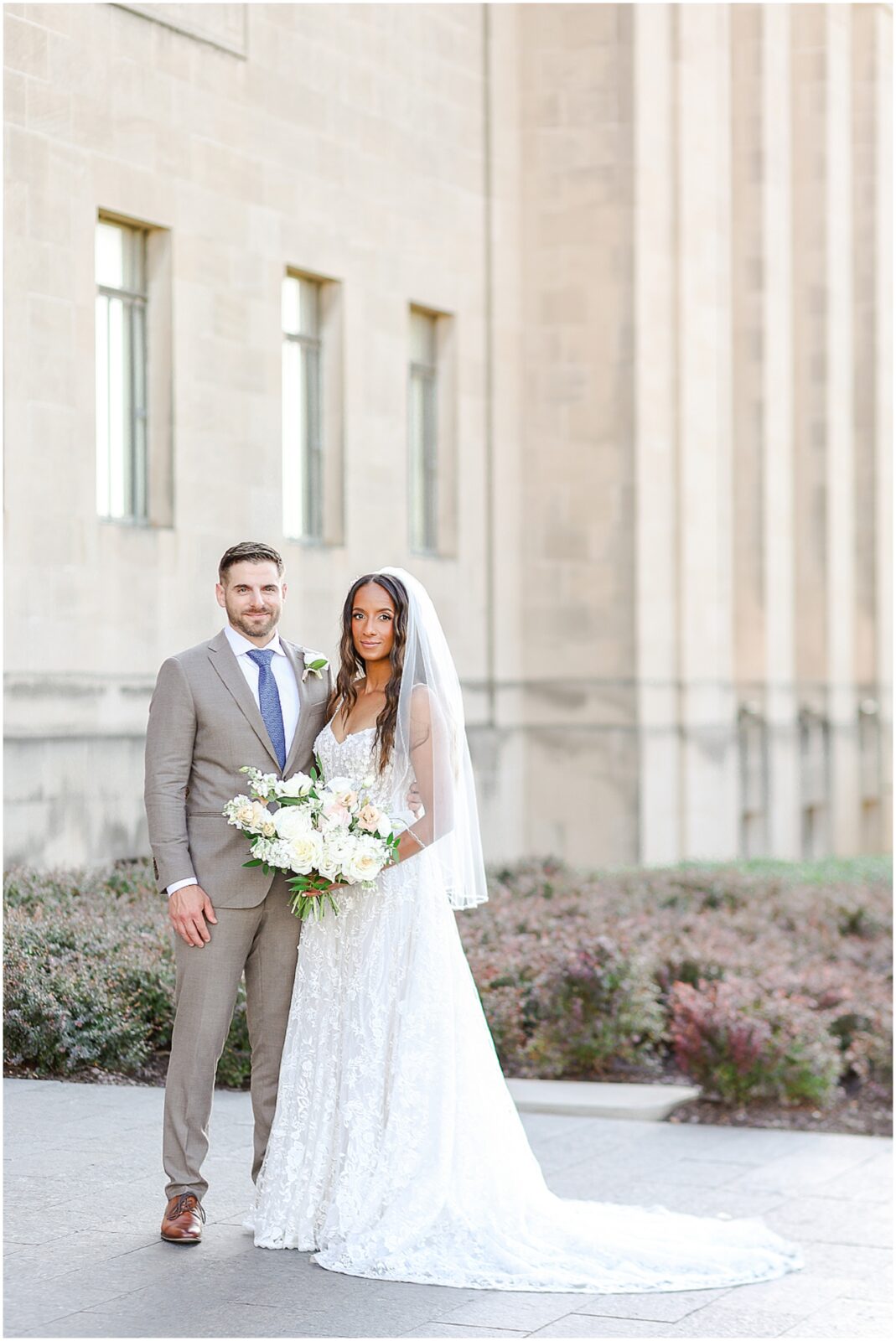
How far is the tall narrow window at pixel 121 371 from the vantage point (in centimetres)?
1526

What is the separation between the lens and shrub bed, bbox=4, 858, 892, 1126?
905cm

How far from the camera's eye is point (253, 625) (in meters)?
6.29

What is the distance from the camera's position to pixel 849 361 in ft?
98.5

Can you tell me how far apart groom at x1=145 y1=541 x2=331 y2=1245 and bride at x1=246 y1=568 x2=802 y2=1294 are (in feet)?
0.43

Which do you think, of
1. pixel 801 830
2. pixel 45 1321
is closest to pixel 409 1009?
pixel 45 1321

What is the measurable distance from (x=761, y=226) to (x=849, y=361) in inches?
178

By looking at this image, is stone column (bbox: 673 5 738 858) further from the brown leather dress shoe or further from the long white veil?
the brown leather dress shoe

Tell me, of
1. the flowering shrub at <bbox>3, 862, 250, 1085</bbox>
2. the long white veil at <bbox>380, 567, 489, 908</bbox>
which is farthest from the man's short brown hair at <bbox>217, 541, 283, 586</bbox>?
the flowering shrub at <bbox>3, 862, 250, 1085</bbox>

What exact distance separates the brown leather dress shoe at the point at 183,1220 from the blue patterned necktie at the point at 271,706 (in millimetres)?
1488

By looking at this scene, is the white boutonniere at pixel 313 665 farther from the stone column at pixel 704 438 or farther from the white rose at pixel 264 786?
the stone column at pixel 704 438

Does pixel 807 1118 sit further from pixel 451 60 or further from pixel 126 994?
pixel 451 60

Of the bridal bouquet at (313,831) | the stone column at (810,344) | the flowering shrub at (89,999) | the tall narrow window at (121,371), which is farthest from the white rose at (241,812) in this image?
the stone column at (810,344)

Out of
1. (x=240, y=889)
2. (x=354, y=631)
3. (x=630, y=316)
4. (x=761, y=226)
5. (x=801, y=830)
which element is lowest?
(x=801, y=830)

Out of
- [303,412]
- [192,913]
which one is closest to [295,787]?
[192,913]
